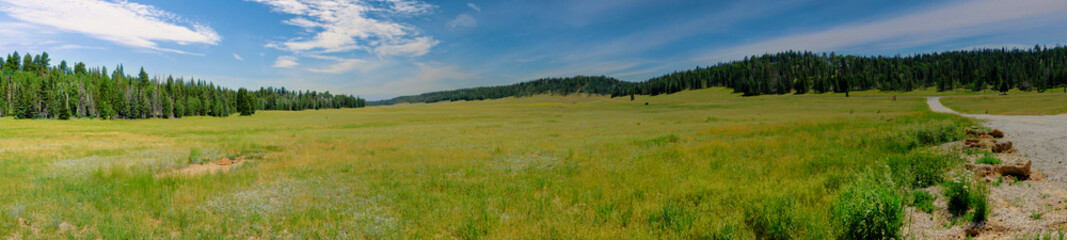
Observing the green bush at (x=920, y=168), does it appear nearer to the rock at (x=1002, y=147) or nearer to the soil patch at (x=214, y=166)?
the rock at (x=1002, y=147)

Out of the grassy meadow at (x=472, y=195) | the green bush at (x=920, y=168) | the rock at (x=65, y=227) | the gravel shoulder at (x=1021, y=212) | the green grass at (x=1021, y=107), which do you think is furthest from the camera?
the green grass at (x=1021, y=107)

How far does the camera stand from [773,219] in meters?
7.21

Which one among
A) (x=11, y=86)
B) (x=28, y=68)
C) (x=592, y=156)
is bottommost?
(x=592, y=156)

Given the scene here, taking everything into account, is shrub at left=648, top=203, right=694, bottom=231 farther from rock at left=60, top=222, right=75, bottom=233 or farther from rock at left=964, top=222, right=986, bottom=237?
rock at left=60, top=222, right=75, bottom=233

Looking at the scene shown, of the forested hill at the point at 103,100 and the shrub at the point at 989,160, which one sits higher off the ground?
the forested hill at the point at 103,100

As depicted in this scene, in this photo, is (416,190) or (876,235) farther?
(416,190)

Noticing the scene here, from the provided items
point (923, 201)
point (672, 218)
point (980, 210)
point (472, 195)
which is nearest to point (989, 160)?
point (923, 201)

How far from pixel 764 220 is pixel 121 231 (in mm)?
12837

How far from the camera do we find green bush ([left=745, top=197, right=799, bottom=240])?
6.83m

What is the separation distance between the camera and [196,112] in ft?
356

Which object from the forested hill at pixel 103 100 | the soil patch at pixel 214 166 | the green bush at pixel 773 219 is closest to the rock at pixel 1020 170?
the green bush at pixel 773 219

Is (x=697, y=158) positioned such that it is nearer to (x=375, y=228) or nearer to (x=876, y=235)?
(x=876, y=235)

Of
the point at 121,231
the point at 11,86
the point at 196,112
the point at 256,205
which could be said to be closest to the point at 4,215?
the point at 121,231

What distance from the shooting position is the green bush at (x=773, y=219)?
683 cm
